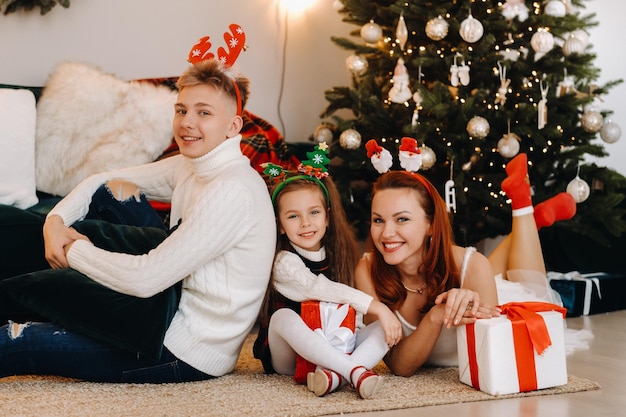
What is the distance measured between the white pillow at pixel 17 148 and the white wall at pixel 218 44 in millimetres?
459

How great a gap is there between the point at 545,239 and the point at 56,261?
8.14ft

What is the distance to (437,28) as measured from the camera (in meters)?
3.28

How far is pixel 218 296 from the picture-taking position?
203 cm

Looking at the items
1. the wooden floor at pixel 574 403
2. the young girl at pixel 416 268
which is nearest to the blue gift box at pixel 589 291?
the wooden floor at pixel 574 403

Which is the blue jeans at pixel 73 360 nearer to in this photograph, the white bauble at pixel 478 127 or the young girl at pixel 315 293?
the young girl at pixel 315 293

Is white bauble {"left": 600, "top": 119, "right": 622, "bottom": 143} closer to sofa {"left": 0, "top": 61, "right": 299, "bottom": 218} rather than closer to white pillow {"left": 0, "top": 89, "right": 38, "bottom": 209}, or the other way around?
sofa {"left": 0, "top": 61, "right": 299, "bottom": 218}

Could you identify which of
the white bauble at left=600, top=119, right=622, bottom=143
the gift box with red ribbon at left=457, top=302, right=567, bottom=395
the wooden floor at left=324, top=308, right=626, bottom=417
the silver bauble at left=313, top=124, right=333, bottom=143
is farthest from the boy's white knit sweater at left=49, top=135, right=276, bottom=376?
the white bauble at left=600, top=119, right=622, bottom=143

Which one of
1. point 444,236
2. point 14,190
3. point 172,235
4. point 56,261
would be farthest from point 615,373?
point 14,190

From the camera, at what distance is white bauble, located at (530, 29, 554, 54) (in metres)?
3.22

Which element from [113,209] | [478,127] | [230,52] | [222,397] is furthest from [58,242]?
[478,127]

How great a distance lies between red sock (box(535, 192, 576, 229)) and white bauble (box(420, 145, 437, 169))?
464 mm

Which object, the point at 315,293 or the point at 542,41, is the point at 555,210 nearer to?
the point at 542,41

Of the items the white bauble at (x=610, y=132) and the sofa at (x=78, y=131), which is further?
the white bauble at (x=610, y=132)

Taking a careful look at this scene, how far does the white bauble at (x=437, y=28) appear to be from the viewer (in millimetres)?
3278
